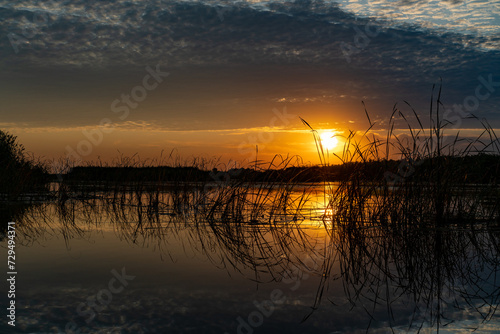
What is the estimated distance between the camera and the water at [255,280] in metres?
2.37

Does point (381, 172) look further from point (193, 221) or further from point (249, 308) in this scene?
point (249, 308)

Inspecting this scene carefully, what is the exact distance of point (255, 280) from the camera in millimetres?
3309

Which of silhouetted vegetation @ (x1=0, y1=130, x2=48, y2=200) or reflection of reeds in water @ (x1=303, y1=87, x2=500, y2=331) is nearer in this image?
reflection of reeds in water @ (x1=303, y1=87, x2=500, y2=331)

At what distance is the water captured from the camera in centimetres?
237

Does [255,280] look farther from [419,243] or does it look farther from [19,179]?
[19,179]

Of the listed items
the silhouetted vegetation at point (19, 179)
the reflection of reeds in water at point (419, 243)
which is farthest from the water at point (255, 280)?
the silhouetted vegetation at point (19, 179)

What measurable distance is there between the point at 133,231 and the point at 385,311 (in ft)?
13.7

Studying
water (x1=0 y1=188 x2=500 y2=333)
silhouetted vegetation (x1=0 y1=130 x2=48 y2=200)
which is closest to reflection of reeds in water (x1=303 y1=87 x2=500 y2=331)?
water (x1=0 y1=188 x2=500 y2=333)

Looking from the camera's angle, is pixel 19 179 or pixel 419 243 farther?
pixel 19 179

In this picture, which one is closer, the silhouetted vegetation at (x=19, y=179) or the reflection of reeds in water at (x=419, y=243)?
the reflection of reeds in water at (x=419, y=243)

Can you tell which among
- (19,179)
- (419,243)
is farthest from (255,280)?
(19,179)

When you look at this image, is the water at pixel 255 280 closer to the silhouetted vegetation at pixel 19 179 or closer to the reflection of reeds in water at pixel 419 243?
the reflection of reeds in water at pixel 419 243

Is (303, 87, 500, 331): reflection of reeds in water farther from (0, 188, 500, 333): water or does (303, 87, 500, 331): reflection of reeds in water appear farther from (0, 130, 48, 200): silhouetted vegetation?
(0, 130, 48, 200): silhouetted vegetation

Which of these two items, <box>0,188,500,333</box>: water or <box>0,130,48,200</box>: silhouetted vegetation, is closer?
<box>0,188,500,333</box>: water
